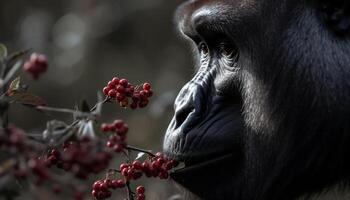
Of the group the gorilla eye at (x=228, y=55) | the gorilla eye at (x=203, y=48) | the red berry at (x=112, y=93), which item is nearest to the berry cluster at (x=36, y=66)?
the red berry at (x=112, y=93)

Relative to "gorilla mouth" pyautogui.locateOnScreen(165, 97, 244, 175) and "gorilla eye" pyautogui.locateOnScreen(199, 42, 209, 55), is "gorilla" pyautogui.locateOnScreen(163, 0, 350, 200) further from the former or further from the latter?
"gorilla eye" pyautogui.locateOnScreen(199, 42, 209, 55)

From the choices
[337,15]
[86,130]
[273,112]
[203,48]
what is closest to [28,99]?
[86,130]

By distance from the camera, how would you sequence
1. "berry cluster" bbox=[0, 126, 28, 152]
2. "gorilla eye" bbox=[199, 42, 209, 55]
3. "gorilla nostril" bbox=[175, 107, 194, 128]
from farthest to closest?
"gorilla eye" bbox=[199, 42, 209, 55] → "gorilla nostril" bbox=[175, 107, 194, 128] → "berry cluster" bbox=[0, 126, 28, 152]

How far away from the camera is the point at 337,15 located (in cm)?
343

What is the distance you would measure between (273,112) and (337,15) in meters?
0.42

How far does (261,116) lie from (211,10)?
0.48 meters

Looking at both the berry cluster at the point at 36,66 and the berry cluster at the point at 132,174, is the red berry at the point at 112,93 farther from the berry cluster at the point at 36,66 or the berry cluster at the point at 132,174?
the berry cluster at the point at 36,66

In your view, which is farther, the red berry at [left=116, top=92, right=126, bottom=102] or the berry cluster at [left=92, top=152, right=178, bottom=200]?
the berry cluster at [left=92, top=152, right=178, bottom=200]

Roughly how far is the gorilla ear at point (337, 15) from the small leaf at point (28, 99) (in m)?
1.22

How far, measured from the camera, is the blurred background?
10461mm

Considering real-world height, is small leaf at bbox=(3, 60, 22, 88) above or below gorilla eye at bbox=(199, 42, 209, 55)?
below

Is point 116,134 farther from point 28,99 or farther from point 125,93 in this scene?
point 125,93

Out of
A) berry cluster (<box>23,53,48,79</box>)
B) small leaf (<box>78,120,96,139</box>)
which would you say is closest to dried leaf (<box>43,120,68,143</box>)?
small leaf (<box>78,120,96,139</box>)

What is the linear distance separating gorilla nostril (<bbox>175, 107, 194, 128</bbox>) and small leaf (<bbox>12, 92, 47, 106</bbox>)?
0.92 metres
